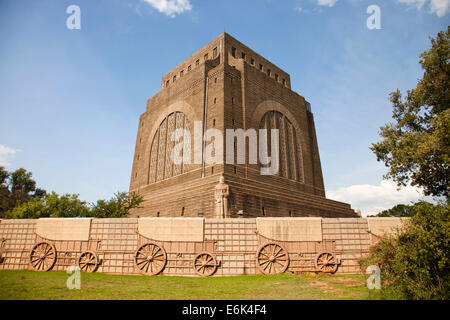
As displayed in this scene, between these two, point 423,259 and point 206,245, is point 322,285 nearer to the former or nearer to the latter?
point 423,259

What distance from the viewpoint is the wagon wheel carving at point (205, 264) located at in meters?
12.5

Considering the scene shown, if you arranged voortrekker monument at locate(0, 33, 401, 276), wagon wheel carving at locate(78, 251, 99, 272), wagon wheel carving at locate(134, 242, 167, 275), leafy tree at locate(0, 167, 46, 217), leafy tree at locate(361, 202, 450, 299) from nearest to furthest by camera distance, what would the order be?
1. leafy tree at locate(361, 202, 450, 299)
2. wagon wheel carving at locate(134, 242, 167, 275)
3. voortrekker monument at locate(0, 33, 401, 276)
4. wagon wheel carving at locate(78, 251, 99, 272)
5. leafy tree at locate(0, 167, 46, 217)

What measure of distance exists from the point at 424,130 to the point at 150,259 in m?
19.4

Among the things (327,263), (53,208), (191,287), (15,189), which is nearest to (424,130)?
(327,263)

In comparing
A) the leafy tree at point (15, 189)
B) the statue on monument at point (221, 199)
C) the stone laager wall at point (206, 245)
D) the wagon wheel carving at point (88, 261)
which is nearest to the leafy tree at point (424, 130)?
the stone laager wall at point (206, 245)

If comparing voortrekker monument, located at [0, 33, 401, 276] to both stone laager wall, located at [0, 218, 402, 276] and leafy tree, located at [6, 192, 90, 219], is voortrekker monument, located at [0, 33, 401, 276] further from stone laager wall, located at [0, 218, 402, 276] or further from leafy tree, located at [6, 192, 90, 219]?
leafy tree, located at [6, 192, 90, 219]

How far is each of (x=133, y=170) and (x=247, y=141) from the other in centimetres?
1971

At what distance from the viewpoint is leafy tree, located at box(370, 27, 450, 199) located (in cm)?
1655

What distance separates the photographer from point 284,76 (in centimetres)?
4394

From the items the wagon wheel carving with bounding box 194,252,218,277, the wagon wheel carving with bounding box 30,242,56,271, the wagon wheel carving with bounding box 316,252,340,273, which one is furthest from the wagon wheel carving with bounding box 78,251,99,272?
the wagon wheel carving with bounding box 316,252,340,273

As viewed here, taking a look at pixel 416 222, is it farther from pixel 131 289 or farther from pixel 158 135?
pixel 158 135

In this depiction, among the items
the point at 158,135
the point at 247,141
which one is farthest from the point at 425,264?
the point at 158,135


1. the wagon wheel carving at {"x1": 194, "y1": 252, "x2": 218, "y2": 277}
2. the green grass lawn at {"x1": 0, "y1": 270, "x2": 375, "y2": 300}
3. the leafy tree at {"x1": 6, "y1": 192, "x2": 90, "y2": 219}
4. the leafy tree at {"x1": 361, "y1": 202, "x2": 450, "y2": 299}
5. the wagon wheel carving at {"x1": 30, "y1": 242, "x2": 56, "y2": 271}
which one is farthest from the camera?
the leafy tree at {"x1": 6, "y1": 192, "x2": 90, "y2": 219}

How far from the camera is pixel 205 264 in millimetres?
12609
